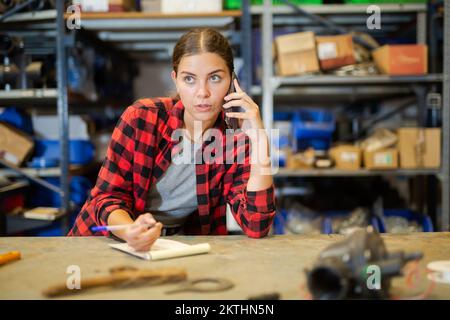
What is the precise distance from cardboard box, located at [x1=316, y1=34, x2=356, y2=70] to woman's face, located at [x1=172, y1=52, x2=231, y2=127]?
1.54 metres

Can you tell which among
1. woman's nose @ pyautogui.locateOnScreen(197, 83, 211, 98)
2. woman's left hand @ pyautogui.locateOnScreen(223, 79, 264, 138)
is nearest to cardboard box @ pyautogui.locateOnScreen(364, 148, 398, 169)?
woman's left hand @ pyautogui.locateOnScreen(223, 79, 264, 138)

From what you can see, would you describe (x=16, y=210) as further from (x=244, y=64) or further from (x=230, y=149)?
(x=230, y=149)

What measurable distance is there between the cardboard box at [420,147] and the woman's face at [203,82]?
Result: 1.77 m

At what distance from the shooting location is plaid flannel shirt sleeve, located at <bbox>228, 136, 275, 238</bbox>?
57.0 inches

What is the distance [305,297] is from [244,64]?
222 centimetres

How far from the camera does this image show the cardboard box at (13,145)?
3.01 m

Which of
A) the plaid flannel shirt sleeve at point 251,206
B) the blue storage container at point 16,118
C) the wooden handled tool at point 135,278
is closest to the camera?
the wooden handled tool at point 135,278

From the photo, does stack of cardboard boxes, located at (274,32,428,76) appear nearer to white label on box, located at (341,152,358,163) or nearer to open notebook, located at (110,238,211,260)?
white label on box, located at (341,152,358,163)

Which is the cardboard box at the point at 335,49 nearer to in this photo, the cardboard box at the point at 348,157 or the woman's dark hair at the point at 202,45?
the cardboard box at the point at 348,157

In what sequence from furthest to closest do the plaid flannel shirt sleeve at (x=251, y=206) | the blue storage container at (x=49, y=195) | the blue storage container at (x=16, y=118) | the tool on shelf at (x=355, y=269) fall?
the blue storage container at (x=49, y=195), the blue storage container at (x=16, y=118), the plaid flannel shirt sleeve at (x=251, y=206), the tool on shelf at (x=355, y=269)

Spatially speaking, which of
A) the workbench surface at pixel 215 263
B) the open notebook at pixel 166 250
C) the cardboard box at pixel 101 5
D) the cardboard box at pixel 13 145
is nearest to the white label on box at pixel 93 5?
the cardboard box at pixel 101 5

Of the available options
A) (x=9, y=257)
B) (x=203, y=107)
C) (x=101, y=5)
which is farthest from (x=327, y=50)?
(x=9, y=257)

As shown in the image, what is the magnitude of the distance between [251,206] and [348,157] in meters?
1.64

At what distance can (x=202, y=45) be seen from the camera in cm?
150
